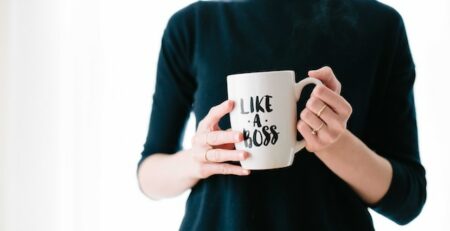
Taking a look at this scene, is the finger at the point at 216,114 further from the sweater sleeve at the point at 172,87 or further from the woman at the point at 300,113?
the sweater sleeve at the point at 172,87

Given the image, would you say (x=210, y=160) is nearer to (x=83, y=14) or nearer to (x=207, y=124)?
(x=207, y=124)

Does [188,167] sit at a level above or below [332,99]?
below

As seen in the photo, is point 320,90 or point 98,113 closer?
point 320,90

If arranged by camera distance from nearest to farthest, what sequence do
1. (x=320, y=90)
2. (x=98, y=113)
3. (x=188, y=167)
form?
1. (x=320, y=90)
2. (x=188, y=167)
3. (x=98, y=113)

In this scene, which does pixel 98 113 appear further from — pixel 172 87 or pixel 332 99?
pixel 332 99

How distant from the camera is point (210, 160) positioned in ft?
1.86

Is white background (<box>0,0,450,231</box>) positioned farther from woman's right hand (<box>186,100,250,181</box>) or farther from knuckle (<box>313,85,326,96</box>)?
knuckle (<box>313,85,326,96</box>)

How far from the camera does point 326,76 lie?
1.73 feet

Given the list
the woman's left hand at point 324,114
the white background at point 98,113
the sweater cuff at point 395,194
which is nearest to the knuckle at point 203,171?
the woman's left hand at point 324,114

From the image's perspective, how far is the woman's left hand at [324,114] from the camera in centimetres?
50

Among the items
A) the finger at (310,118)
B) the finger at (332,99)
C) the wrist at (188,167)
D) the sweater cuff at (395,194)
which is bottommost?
the sweater cuff at (395,194)

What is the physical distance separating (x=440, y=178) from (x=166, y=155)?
71cm

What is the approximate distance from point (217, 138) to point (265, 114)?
7 centimetres

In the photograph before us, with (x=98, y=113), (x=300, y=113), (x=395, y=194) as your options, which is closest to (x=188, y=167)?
(x=300, y=113)
